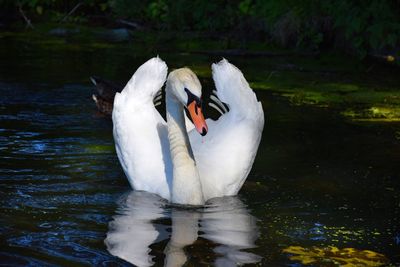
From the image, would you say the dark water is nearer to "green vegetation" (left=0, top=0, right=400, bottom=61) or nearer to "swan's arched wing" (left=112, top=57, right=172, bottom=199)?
"swan's arched wing" (left=112, top=57, right=172, bottom=199)

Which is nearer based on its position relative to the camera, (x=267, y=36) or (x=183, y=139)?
(x=183, y=139)

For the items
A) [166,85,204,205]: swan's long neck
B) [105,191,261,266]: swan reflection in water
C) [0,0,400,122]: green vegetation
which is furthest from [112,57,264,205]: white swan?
[0,0,400,122]: green vegetation

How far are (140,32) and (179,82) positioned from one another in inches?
543

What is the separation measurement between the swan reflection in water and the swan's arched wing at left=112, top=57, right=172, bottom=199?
162mm

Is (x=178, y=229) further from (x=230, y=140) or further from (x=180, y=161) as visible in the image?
(x=230, y=140)

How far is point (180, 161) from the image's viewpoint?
7512mm

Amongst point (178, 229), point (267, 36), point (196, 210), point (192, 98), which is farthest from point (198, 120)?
point (267, 36)

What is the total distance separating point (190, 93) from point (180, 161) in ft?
2.35

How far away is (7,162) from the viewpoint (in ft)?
29.8

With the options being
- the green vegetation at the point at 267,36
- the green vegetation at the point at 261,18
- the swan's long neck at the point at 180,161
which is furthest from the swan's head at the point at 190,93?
the green vegetation at the point at 261,18

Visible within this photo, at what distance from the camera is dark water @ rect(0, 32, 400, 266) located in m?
6.52

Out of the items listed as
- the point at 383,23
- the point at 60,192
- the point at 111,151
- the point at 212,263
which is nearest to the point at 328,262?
the point at 212,263

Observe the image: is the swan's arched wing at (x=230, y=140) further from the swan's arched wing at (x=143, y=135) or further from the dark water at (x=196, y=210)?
the swan's arched wing at (x=143, y=135)

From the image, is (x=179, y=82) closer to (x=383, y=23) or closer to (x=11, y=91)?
(x=11, y=91)
